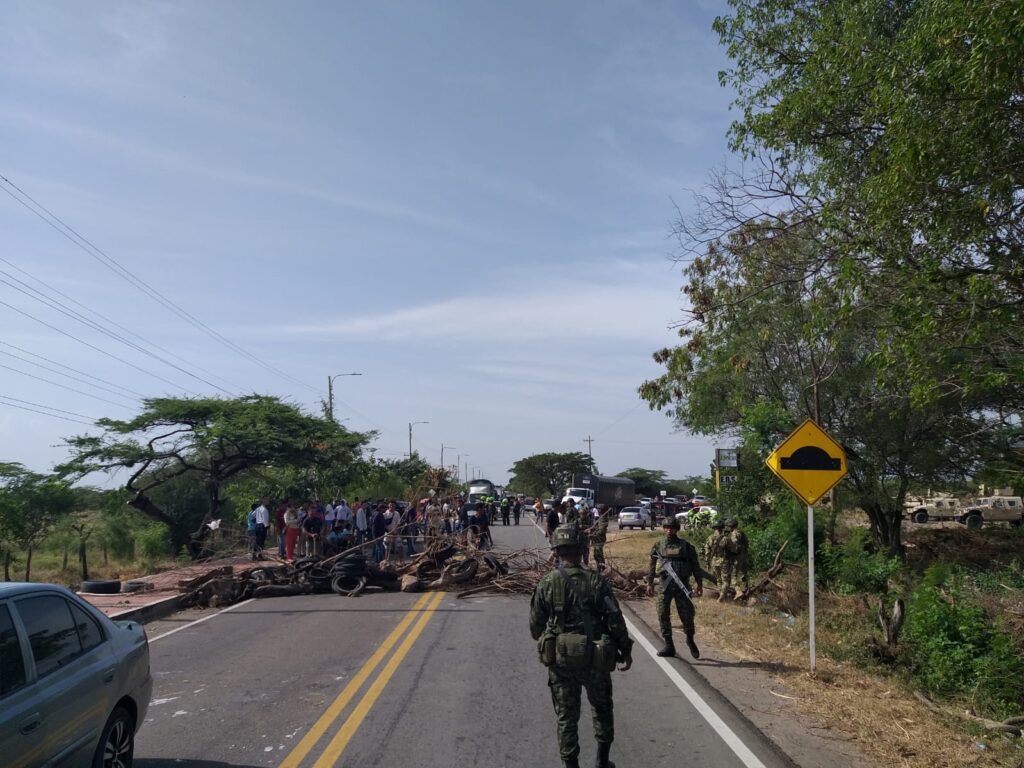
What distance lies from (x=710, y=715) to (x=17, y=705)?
551cm

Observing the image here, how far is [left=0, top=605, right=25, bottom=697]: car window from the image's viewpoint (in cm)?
425

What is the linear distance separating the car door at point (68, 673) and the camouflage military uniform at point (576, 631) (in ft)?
9.26

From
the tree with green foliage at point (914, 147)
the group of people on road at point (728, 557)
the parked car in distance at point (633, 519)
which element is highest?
the tree with green foliage at point (914, 147)

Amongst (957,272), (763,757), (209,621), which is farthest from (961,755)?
(209,621)

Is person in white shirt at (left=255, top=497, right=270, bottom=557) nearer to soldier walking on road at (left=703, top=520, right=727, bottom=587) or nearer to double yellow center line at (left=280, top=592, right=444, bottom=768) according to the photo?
double yellow center line at (left=280, top=592, right=444, bottom=768)

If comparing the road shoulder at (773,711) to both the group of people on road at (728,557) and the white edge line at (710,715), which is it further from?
the group of people on road at (728,557)

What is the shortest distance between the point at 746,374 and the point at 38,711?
2116 cm

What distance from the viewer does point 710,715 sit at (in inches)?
290

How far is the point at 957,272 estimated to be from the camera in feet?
31.3

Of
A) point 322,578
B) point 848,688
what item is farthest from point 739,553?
point 322,578

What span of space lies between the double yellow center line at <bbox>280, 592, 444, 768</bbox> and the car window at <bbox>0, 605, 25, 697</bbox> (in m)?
2.20

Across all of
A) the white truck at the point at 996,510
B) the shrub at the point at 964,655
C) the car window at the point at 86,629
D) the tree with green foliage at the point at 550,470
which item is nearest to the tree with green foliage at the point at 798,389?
the shrub at the point at 964,655

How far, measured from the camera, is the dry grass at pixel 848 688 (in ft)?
21.0

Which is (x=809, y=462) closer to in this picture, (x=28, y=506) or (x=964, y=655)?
(x=964, y=655)
